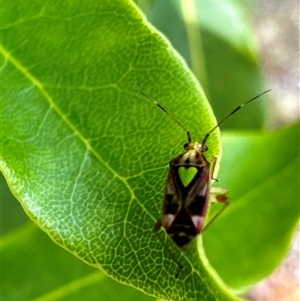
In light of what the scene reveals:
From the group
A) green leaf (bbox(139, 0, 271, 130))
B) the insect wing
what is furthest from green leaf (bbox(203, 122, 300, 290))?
green leaf (bbox(139, 0, 271, 130))

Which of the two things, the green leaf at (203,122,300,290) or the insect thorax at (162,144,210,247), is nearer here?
the insect thorax at (162,144,210,247)

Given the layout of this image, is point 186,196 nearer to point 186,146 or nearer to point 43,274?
point 186,146

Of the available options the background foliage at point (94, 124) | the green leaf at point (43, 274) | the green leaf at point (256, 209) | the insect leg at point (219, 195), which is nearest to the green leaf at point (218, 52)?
the green leaf at point (256, 209)

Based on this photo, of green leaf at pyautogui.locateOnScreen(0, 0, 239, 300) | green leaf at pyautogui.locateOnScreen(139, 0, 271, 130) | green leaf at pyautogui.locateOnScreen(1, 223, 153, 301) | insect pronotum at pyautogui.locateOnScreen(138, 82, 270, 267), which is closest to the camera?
green leaf at pyautogui.locateOnScreen(0, 0, 239, 300)

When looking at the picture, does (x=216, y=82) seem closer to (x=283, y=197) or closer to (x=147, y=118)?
(x=283, y=197)

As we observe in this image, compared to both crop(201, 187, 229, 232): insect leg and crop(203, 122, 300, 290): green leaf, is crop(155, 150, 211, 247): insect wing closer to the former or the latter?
crop(201, 187, 229, 232): insect leg

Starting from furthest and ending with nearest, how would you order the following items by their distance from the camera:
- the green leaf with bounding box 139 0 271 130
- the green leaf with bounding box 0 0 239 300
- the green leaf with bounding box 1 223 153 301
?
the green leaf with bounding box 139 0 271 130 < the green leaf with bounding box 1 223 153 301 < the green leaf with bounding box 0 0 239 300

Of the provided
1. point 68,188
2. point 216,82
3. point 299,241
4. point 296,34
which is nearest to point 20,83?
point 68,188
